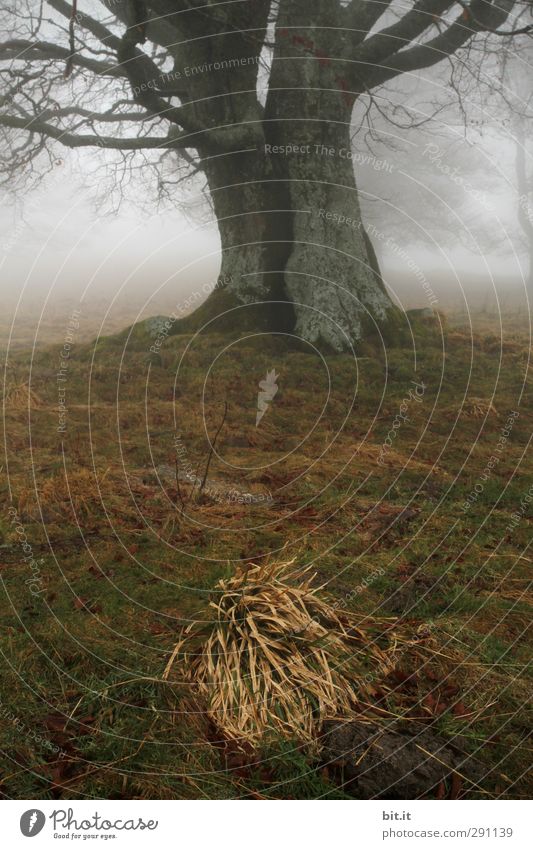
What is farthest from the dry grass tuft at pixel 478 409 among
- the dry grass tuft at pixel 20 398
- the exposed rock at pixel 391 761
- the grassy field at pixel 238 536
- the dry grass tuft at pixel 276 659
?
the dry grass tuft at pixel 20 398

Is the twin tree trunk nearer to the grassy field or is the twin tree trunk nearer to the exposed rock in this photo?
the grassy field

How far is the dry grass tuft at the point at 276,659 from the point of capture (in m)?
3.23

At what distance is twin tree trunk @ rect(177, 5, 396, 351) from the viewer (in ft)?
29.8

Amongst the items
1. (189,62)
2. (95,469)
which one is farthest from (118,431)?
(189,62)

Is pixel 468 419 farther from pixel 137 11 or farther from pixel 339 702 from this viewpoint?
pixel 137 11

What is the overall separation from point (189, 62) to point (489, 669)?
9.36m

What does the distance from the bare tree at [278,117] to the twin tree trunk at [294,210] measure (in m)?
0.02

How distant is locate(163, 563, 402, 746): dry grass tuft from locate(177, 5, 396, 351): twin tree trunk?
5634mm

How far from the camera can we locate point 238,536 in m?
5.09

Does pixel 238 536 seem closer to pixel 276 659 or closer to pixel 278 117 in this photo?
pixel 276 659

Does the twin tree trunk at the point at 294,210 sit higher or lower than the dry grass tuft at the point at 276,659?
higher

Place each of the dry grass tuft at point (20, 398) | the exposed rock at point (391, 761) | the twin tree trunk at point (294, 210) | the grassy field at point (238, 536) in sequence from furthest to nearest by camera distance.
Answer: the twin tree trunk at point (294, 210) < the dry grass tuft at point (20, 398) < the grassy field at point (238, 536) < the exposed rock at point (391, 761)

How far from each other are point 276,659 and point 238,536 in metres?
1.73

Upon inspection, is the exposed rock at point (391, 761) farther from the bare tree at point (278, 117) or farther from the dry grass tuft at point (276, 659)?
the bare tree at point (278, 117)
